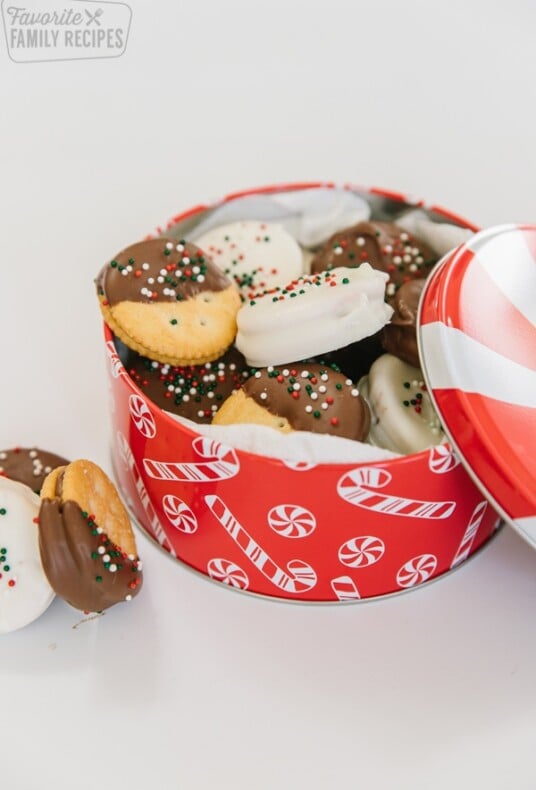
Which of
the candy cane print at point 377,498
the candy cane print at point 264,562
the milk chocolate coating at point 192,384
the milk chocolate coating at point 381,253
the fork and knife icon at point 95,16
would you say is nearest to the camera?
the candy cane print at point 377,498

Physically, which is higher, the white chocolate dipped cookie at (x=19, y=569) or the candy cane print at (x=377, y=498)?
the candy cane print at (x=377, y=498)

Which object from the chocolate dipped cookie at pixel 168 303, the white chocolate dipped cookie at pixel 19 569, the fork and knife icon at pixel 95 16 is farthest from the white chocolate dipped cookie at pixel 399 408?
the fork and knife icon at pixel 95 16

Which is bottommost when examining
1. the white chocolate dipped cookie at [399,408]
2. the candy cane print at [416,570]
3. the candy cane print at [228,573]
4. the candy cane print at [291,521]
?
the candy cane print at [228,573]

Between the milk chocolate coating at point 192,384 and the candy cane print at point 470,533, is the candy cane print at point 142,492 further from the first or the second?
the candy cane print at point 470,533

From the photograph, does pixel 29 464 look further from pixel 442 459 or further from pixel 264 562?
pixel 442 459

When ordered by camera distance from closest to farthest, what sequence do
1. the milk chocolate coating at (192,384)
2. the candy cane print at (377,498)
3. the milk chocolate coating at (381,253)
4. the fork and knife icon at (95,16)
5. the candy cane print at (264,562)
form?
the candy cane print at (377,498) < the candy cane print at (264,562) < the milk chocolate coating at (192,384) < the milk chocolate coating at (381,253) < the fork and knife icon at (95,16)

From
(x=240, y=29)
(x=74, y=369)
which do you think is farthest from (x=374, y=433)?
(x=240, y=29)

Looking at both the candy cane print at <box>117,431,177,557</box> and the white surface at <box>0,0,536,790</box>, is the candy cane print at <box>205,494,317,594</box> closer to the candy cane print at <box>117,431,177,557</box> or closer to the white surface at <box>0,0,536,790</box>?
the white surface at <box>0,0,536,790</box>

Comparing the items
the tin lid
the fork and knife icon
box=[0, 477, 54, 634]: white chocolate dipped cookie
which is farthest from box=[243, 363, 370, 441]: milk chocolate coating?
the fork and knife icon
